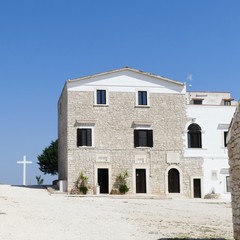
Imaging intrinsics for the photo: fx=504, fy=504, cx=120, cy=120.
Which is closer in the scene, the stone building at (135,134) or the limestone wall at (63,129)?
the stone building at (135,134)

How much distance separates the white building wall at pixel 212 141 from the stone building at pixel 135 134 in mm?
89

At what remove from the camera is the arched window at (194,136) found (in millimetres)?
39219

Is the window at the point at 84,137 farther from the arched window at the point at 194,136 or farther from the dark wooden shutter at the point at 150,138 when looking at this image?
the arched window at the point at 194,136

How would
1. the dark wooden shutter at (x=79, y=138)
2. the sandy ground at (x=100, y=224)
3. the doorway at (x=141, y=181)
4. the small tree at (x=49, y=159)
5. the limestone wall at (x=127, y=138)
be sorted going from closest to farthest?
1. the sandy ground at (x=100, y=224)
2. the limestone wall at (x=127, y=138)
3. the dark wooden shutter at (x=79, y=138)
4. the doorway at (x=141, y=181)
5. the small tree at (x=49, y=159)

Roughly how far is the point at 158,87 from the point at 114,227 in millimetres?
23153

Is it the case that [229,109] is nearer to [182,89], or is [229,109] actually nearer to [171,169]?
[182,89]

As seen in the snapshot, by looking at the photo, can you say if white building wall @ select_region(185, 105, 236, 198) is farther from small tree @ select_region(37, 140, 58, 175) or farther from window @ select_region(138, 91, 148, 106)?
small tree @ select_region(37, 140, 58, 175)

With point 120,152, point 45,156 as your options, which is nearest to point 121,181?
point 120,152

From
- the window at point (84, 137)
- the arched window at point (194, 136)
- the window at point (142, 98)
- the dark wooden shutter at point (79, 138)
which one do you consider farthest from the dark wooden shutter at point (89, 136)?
the arched window at point (194, 136)

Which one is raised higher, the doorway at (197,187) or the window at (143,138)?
the window at (143,138)

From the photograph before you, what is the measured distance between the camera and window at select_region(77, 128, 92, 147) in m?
37.2

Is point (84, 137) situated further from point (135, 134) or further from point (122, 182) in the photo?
point (122, 182)

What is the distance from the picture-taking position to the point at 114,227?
1683 centimetres

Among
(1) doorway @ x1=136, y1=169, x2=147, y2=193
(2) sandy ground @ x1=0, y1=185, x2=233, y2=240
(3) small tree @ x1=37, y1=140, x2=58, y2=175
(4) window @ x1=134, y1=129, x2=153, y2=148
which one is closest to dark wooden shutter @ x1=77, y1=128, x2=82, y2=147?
(4) window @ x1=134, y1=129, x2=153, y2=148
